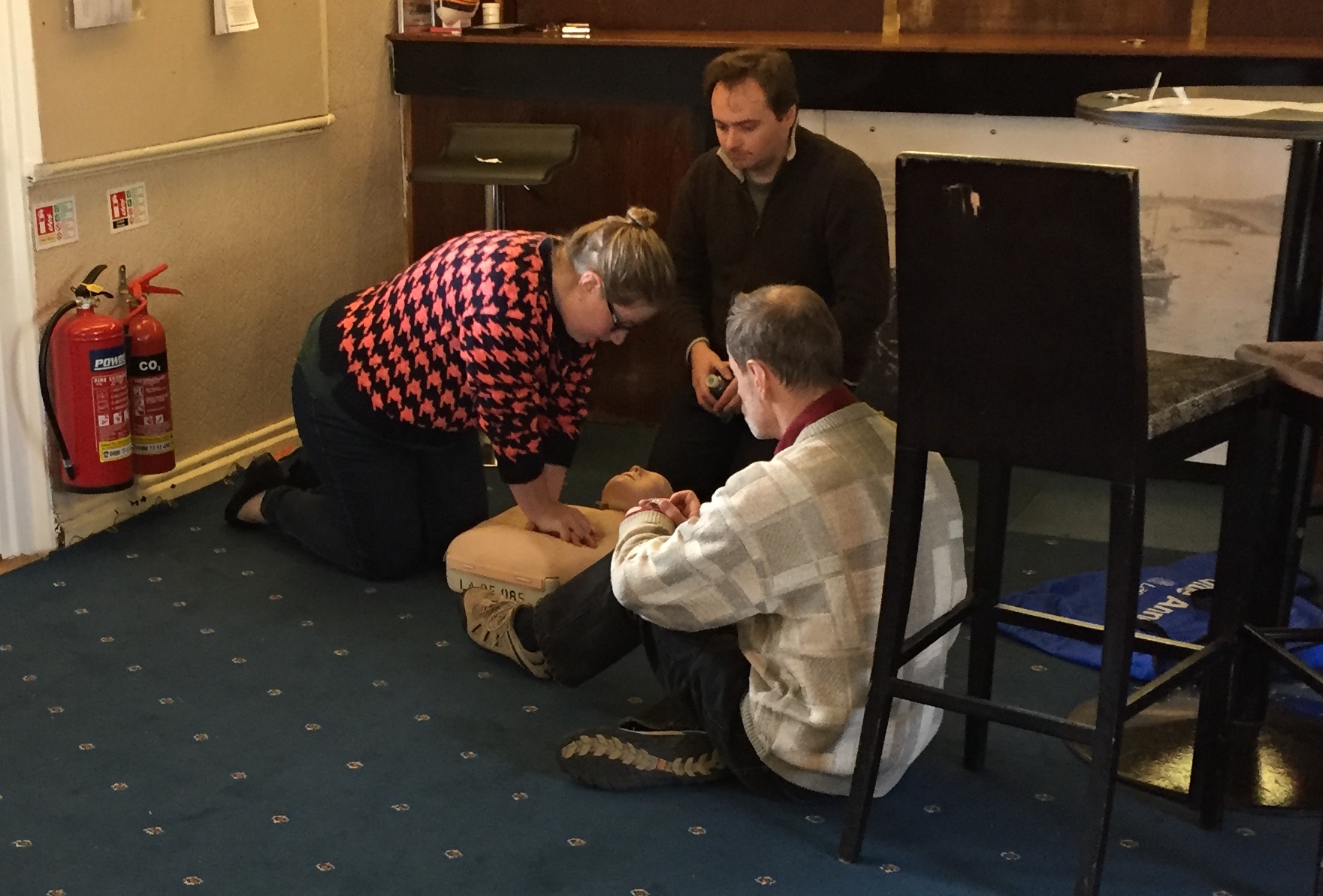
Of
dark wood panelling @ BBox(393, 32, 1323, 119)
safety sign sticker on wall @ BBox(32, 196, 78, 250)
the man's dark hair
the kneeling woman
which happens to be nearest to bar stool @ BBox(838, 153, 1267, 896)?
the kneeling woman

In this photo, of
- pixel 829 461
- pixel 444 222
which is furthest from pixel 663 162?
pixel 829 461

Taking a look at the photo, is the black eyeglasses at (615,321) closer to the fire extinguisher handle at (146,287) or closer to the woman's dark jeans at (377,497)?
the woman's dark jeans at (377,497)

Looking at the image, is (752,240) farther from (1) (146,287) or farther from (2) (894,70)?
(1) (146,287)

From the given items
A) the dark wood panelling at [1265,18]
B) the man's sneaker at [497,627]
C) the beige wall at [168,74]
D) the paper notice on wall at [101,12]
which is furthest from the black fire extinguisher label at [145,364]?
the dark wood panelling at [1265,18]

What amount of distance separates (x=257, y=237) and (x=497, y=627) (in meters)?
1.61

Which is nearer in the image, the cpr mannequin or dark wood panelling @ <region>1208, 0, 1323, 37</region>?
the cpr mannequin

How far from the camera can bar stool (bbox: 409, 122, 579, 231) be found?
389cm

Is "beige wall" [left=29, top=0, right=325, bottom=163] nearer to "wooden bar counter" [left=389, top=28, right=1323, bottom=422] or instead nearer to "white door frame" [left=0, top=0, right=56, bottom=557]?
"white door frame" [left=0, top=0, right=56, bottom=557]

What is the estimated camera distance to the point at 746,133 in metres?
3.03

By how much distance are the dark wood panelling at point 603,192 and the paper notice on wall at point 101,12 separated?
122 cm

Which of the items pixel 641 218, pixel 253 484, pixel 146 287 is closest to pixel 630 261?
pixel 641 218

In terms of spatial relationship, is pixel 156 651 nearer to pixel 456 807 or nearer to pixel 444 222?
pixel 456 807

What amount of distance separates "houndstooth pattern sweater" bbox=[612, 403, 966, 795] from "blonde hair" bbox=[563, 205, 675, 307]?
0.56 meters

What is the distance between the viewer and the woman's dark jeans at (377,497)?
3.20 m
